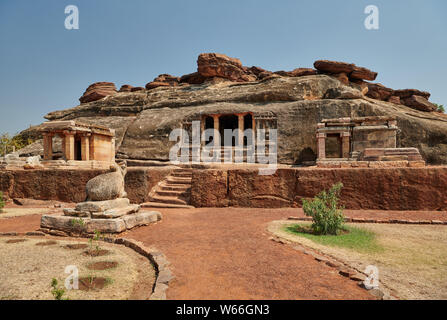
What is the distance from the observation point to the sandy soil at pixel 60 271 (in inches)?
104

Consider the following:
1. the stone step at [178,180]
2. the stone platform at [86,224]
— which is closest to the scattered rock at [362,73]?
the stone step at [178,180]

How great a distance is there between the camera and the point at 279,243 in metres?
4.10

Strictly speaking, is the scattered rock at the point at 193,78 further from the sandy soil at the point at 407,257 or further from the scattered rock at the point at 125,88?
the sandy soil at the point at 407,257

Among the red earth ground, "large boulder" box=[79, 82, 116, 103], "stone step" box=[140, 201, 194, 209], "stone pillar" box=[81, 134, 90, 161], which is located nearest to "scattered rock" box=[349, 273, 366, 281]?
the red earth ground

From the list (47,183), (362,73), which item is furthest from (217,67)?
(47,183)

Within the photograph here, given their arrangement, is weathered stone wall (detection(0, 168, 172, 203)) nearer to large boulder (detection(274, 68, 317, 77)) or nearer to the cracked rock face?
the cracked rock face

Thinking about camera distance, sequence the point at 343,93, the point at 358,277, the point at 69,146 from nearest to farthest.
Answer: the point at 358,277 → the point at 69,146 → the point at 343,93

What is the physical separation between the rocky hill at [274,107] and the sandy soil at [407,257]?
48.3ft

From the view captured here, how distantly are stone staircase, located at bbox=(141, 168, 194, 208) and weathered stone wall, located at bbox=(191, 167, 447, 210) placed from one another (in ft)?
1.86

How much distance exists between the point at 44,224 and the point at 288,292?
5.23 meters

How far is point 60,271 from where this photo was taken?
3215 mm

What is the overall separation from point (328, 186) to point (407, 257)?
138 inches

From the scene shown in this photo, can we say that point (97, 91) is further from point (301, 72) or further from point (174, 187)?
point (174, 187)
